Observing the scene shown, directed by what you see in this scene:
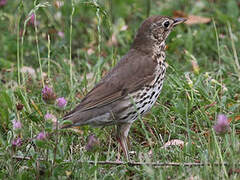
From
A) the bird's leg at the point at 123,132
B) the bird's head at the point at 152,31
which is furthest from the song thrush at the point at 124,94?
the bird's head at the point at 152,31

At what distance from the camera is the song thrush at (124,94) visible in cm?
404

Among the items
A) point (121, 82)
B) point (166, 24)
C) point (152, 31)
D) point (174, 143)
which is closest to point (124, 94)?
point (121, 82)

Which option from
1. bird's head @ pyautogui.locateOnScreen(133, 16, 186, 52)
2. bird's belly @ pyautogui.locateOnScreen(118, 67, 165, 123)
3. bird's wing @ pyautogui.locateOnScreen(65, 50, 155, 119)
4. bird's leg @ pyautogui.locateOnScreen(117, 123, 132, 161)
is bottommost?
bird's leg @ pyautogui.locateOnScreen(117, 123, 132, 161)

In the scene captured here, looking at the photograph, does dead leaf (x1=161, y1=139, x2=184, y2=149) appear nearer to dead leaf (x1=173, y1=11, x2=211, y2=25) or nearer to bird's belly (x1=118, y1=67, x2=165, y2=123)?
bird's belly (x1=118, y1=67, x2=165, y2=123)

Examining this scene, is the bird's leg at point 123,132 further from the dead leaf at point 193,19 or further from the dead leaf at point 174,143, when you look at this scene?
the dead leaf at point 193,19

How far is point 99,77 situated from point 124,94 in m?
0.88

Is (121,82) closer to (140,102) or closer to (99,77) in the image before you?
(140,102)

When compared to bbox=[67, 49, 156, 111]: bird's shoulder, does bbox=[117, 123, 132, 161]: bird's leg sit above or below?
below

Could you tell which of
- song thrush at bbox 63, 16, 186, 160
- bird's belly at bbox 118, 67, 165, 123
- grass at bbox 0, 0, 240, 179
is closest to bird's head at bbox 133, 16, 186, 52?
song thrush at bbox 63, 16, 186, 160

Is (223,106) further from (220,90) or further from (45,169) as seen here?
(45,169)

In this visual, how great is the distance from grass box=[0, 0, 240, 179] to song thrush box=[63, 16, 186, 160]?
209 mm

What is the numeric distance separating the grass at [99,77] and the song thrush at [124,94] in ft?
0.69

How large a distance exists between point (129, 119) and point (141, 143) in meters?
0.32

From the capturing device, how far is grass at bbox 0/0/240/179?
11.1 ft
